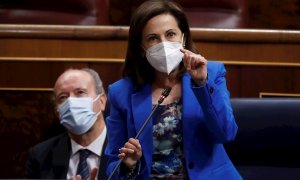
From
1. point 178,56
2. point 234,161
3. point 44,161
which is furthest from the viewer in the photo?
point 44,161

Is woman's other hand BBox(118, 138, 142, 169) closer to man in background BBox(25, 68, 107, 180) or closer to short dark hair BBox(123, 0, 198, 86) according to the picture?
short dark hair BBox(123, 0, 198, 86)

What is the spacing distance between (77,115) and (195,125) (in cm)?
31

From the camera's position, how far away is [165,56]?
0.70 meters

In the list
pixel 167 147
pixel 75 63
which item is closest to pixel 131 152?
pixel 167 147

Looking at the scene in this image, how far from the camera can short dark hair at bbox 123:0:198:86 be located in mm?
744

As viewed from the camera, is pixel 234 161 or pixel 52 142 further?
pixel 52 142

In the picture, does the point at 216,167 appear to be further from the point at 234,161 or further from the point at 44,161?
the point at 44,161

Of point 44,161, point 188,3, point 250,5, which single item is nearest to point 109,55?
point 44,161

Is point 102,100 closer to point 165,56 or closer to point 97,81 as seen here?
point 97,81

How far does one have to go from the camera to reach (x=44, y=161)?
3.23 ft

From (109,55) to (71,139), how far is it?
0.16m

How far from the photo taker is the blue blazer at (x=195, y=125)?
0.69 m

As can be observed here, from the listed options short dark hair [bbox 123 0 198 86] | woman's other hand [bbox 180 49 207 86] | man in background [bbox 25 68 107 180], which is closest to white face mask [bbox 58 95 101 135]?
man in background [bbox 25 68 107 180]

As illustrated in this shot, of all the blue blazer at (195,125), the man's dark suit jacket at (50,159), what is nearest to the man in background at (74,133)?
the man's dark suit jacket at (50,159)
